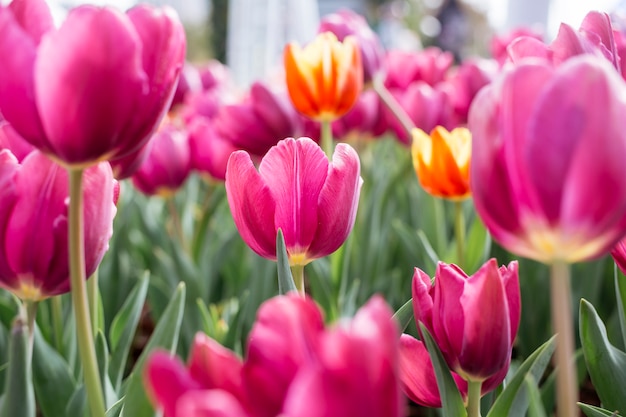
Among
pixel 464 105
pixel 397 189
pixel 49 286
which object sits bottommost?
pixel 397 189

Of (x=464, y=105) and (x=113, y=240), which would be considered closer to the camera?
(x=113, y=240)

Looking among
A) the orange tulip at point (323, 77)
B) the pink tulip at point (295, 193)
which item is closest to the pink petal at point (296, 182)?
the pink tulip at point (295, 193)

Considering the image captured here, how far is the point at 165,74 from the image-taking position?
0.37m

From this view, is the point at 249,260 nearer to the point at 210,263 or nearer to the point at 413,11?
the point at 210,263

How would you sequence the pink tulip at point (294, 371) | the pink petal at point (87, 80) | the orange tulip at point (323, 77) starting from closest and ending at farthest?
the pink tulip at point (294, 371) → the pink petal at point (87, 80) → the orange tulip at point (323, 77)

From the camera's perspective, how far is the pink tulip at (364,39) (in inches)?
49.3

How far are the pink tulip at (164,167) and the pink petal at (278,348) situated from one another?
2.96 feet

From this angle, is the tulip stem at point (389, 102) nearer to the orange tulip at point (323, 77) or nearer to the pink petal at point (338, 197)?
the orange tulip at point (323, 77)

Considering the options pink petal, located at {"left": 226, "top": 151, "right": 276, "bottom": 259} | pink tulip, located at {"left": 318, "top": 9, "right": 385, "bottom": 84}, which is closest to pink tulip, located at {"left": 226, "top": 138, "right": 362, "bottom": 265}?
pink petal, located at {"left": 226, "top": 151, "right": 276, "bottom": 259}

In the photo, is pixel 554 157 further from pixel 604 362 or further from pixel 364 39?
pixel 364 39

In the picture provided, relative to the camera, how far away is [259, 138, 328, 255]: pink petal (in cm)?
45

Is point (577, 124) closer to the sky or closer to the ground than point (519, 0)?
closer to the sky

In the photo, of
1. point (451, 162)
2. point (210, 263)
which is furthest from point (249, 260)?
point (451, 162)

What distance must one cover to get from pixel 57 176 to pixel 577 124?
0.98 feet
